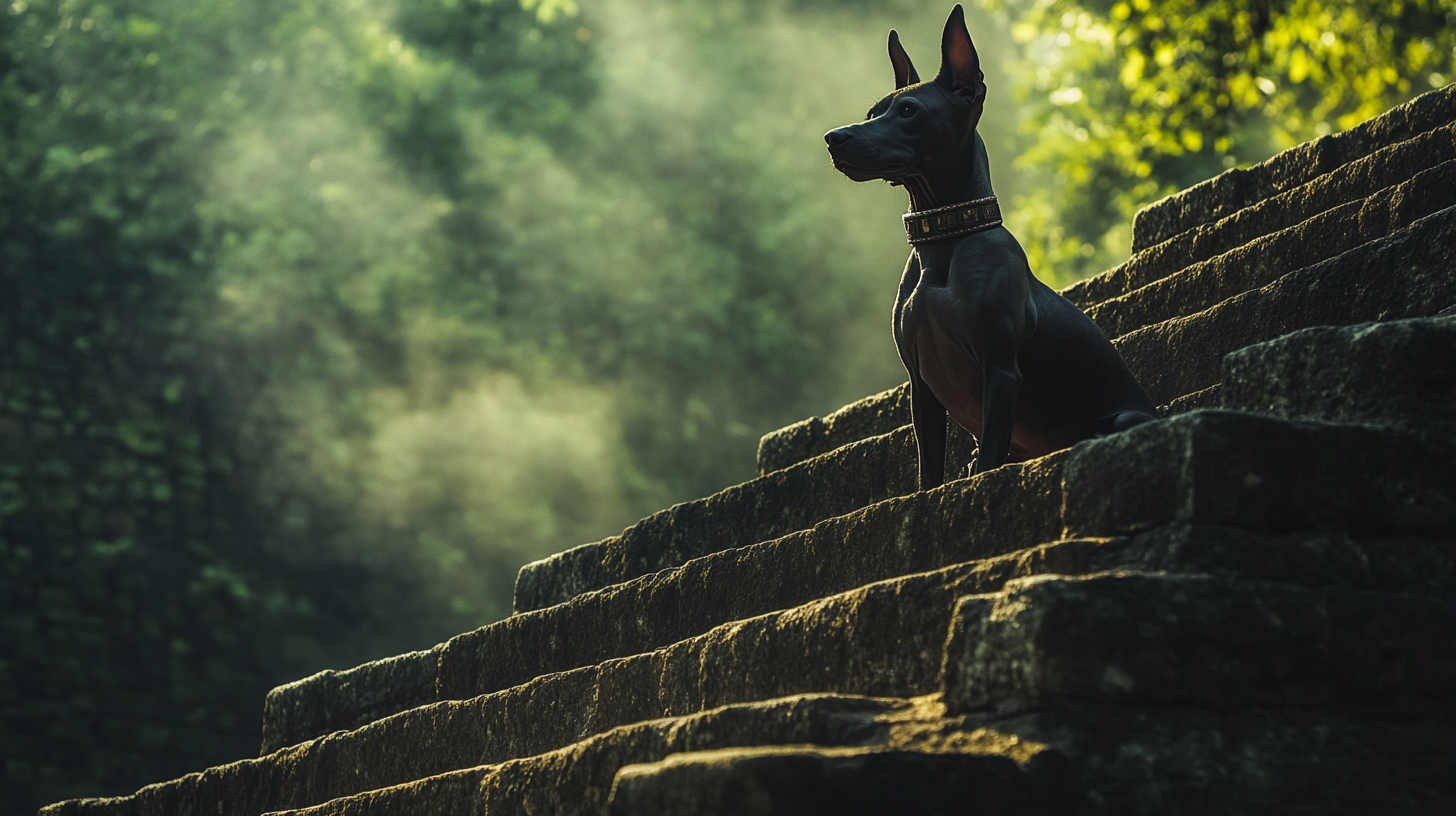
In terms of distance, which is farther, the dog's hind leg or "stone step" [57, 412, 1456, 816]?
the dog's hind leg

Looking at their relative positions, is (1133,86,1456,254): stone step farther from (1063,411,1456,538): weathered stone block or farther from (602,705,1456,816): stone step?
→ (602,705,1456,816): stone step

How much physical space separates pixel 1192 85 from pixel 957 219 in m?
7.88

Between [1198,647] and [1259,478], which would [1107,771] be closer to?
[1198,647]

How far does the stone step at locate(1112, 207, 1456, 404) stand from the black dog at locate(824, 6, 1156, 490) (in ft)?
1.69

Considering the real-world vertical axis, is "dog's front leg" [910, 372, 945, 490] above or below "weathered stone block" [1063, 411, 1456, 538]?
above

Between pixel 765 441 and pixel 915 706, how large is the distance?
325cm

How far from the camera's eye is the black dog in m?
3.35

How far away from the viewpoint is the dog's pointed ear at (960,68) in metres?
3.52

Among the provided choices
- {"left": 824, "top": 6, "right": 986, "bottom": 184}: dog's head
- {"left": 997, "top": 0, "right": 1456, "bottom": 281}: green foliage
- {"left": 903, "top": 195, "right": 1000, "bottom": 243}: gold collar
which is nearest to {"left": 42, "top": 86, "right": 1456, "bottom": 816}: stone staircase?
{"left": 903, "top": 195, "right": 1000, "bottom": 243}: gold collar

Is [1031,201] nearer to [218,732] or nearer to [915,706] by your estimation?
[218,732]

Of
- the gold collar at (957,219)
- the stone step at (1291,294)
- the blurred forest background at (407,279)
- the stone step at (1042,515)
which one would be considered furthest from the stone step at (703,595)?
the blurred forest background at (407,279)

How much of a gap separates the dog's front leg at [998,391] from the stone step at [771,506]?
913 mm

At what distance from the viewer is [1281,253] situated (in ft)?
14.1

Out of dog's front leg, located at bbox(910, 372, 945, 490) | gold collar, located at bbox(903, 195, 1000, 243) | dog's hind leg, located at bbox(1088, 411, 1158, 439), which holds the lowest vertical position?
dog's hind leg, located at bbox(1088, 411, 1158, 439)
